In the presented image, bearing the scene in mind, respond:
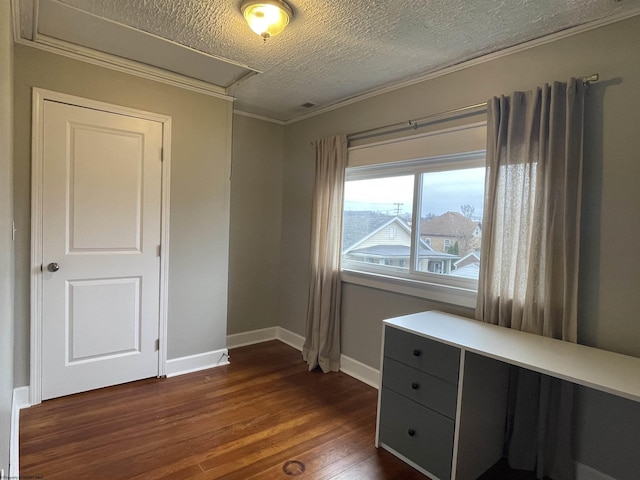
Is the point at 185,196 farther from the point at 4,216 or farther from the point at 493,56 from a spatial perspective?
the point at 493,56

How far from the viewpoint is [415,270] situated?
9.11ft

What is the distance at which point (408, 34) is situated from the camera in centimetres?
206

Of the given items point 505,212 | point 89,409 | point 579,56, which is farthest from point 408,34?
point 89,409

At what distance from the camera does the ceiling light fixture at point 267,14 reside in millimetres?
1786

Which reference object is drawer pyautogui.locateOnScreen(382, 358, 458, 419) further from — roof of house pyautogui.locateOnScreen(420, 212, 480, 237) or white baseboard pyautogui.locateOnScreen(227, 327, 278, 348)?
white baseboard pyautogui.locateOnScreen(227, 327, 278, 348)

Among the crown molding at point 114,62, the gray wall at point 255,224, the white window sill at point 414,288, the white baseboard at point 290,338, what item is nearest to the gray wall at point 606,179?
the white window sill at point 414,288

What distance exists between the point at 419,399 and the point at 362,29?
2084mm

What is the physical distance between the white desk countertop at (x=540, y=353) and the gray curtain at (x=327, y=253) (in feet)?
3.75

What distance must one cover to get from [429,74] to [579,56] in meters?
0.91

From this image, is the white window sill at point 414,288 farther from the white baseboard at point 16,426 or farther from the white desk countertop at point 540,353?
the white baseboard at point 16,426

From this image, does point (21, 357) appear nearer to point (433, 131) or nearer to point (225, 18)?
point (225, 18)

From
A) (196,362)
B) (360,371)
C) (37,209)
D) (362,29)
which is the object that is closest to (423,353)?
(360,371)

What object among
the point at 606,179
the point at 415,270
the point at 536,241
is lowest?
the point at 415,270

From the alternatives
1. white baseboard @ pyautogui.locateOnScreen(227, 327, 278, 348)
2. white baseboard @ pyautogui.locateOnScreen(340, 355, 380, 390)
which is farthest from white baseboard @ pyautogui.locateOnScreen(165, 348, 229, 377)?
white baseboard @ pyautogui.locateOnScreen(340, 355, 380, 390)
